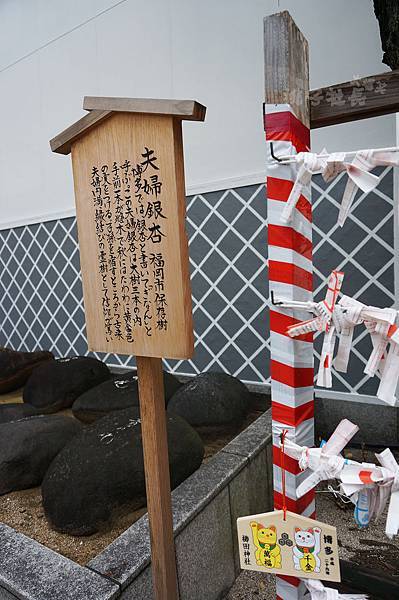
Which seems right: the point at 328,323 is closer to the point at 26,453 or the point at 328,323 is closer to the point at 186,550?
the point at 186,550

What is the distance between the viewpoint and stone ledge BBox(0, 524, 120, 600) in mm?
1236

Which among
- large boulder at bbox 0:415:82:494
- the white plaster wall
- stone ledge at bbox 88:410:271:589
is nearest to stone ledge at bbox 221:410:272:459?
stone ledge at bbox 88:410:271:589

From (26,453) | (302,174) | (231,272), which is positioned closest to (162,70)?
(231,272)

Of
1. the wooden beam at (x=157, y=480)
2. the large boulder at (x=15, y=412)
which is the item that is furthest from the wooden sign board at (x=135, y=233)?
the large boulder at (x=15, y=412)

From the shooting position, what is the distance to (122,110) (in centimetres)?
114

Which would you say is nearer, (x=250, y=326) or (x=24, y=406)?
(x=24, y=406)

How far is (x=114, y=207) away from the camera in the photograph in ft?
4.10

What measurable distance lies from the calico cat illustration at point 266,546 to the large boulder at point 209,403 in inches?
55.1

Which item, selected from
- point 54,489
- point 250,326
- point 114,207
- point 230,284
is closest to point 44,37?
point 230,284

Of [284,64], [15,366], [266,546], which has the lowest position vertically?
[15,366]

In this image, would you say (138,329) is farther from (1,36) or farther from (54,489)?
(1,36)

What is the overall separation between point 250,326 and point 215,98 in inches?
72.2

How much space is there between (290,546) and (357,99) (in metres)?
1.19

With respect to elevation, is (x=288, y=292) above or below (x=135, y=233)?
below
